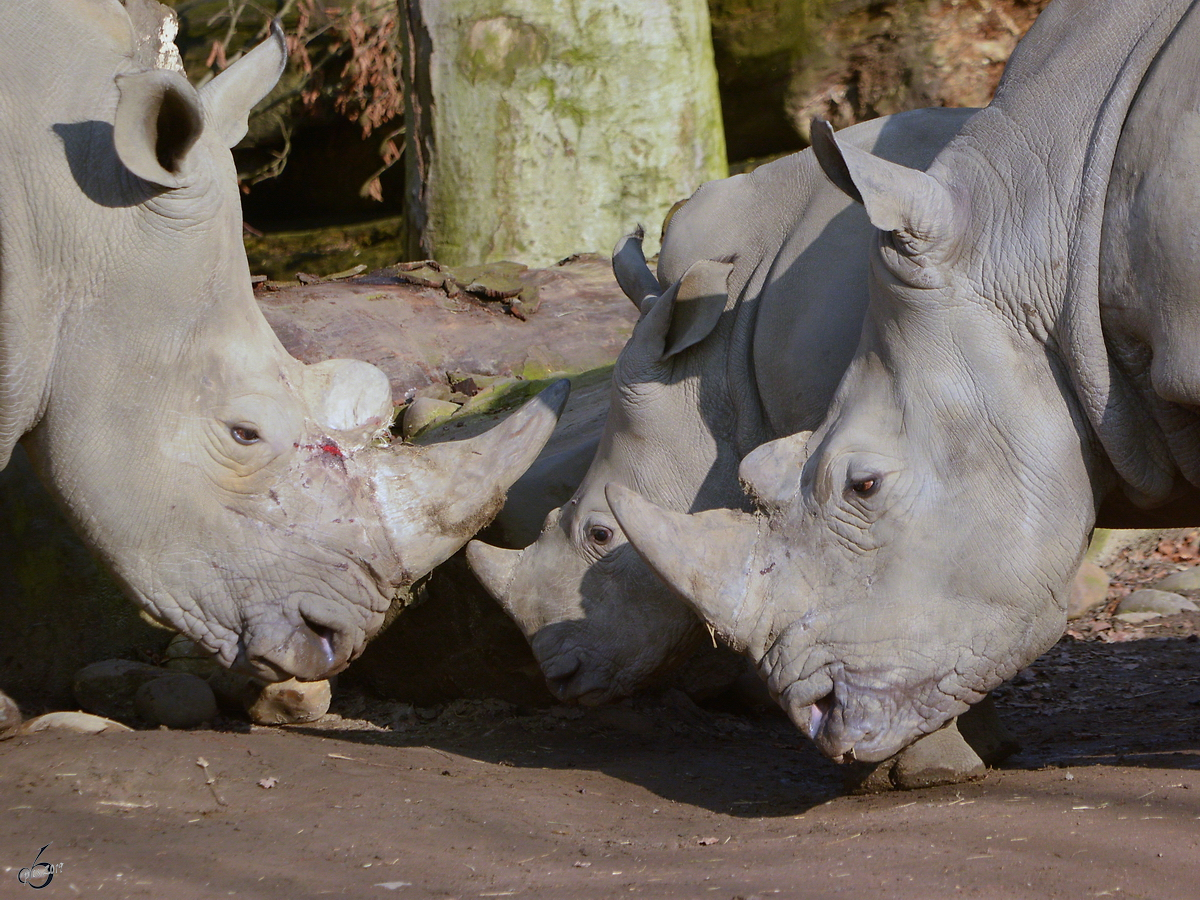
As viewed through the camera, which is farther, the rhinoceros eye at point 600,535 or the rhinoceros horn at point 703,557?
the rhinoceros eye at point 600,535

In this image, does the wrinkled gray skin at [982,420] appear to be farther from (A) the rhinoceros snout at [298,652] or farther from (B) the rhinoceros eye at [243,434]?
(B) the rhinoceros eye at [243,434]

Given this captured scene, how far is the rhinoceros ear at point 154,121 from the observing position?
143 inches

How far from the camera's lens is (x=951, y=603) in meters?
3.50

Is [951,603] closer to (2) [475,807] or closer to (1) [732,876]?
(1) [732,876]

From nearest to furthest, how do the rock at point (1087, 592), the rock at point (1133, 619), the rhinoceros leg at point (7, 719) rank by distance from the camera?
the rhinoceros leg at point (7, 719)
the rock at point (1133, 619)
the rock at point (1087, 592)

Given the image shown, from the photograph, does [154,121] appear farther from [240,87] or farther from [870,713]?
[870,713]

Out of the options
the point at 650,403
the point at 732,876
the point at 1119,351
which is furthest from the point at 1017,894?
the point at 650,403

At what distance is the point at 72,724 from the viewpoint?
4.65m

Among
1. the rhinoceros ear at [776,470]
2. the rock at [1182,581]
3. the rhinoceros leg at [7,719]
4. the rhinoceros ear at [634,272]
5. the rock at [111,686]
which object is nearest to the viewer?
the rhinoceros ear at [776,470]

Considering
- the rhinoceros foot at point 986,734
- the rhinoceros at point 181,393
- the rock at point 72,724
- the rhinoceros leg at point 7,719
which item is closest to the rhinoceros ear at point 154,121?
the rhinoceros at point 181,393

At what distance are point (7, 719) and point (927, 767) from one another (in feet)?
9.20

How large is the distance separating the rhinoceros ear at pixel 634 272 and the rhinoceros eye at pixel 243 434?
1.43 meters

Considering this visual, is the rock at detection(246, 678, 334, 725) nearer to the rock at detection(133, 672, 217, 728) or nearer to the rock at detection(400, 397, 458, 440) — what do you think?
the rock at detection(133, 672, 217, 728)

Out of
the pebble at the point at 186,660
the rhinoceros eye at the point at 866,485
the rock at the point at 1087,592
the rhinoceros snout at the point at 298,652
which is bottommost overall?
the rock at the point at 1087,592
